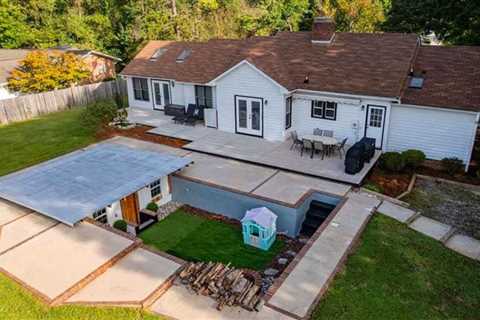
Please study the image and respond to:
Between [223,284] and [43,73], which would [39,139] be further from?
[223,284]

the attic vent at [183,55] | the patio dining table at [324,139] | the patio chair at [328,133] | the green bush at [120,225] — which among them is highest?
the attic vent at [183,55]

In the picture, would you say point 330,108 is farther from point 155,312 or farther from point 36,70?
point 36,70

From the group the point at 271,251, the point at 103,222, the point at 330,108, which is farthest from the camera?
the point at 330,108

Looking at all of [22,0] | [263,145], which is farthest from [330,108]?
[22,0]

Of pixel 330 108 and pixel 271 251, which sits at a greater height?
pixel 330 108

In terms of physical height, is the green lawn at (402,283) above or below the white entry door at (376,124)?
below

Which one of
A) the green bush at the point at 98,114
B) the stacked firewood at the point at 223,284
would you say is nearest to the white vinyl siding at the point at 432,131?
the stacked firewood at the point at 223,284

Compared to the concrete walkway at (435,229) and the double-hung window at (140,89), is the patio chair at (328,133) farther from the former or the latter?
the double-hung window at (140,89)
